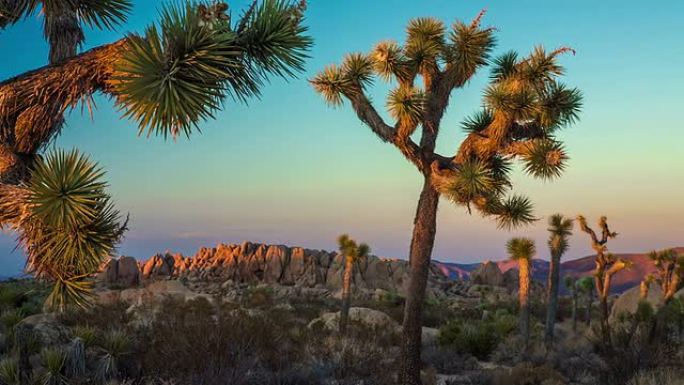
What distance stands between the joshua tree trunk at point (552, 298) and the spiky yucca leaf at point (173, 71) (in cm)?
1982

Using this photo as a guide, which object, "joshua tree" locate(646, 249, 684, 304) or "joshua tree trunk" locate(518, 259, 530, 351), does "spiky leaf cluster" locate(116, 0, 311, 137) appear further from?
"joshua tree" locate(646, 249, 684, 304)

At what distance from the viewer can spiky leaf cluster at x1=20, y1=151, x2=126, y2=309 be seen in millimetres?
4855

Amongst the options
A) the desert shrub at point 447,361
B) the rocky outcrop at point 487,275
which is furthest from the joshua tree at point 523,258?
the rocky outcrop at point 487,275

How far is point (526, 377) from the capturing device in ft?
40.4

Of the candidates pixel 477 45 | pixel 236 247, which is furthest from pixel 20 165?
pixel 236 247

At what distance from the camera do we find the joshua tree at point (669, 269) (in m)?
25.1

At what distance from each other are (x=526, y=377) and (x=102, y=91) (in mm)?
10410

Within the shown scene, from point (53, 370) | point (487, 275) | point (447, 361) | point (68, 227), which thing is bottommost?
point (53, 370)

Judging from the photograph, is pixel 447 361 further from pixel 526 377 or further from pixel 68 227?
pixel 68 227

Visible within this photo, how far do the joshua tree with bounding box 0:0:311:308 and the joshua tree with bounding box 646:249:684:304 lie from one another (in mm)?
24956

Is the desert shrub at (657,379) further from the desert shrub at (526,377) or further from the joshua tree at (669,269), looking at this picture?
the joshua tree at (669,269)

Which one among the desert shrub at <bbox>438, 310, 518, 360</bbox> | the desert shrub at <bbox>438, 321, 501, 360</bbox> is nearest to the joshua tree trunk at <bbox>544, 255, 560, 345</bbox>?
the desert shrub at <bbox>438, 310, 518, 360</bbox>

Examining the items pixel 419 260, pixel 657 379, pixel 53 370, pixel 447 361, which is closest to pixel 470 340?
pixel 447 361

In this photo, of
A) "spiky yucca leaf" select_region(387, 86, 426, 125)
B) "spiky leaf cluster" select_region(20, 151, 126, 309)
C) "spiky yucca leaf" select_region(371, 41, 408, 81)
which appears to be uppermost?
"spiky yucca leaf" select_region(371, 41, 408, 81)
